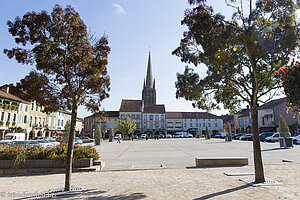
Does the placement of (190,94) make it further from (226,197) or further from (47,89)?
(47,89)

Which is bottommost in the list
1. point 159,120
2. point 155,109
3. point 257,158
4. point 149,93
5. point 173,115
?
point 257,158

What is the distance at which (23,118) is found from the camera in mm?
37219

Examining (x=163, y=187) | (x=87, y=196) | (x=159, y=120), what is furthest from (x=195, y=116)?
(x=87, y=196)

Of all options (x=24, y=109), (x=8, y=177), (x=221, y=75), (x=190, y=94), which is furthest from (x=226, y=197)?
(x=24, y=109)

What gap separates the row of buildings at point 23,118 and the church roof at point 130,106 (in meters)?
26.9

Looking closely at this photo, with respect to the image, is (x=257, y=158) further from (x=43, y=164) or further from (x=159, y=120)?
(x=159, y=120)

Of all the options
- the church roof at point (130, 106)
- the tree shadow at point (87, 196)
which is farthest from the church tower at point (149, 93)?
the tree shadow at point (87, 196)

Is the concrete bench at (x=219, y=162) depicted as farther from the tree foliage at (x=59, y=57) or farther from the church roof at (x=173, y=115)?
the church roof at (x=173, y=115)

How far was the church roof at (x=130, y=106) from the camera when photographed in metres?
73.8

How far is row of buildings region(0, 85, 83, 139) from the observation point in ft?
105

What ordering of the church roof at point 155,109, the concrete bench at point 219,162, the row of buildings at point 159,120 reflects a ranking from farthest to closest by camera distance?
the church roof at point 155,109, the row of buildings at point 159,120, the concrete bench at point 219,162

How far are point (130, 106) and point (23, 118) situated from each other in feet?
134

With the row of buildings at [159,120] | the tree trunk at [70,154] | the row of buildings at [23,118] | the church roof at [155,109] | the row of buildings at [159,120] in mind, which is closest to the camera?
the tree trunk at [70,154]

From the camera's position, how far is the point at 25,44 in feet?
18.4
